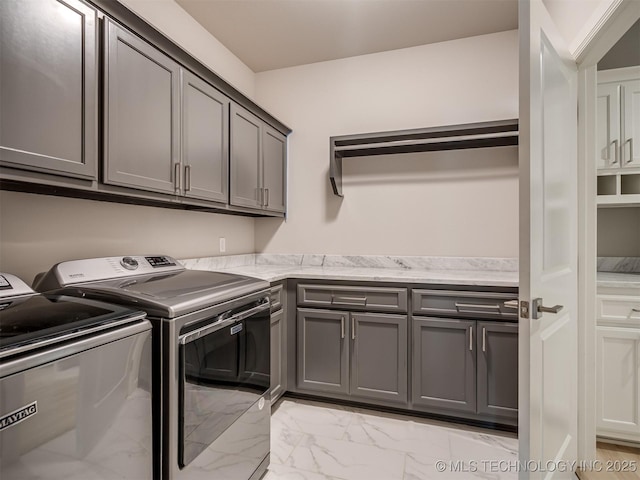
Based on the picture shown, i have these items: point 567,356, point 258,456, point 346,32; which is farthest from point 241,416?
point 346,32

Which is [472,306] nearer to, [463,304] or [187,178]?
[463,304]

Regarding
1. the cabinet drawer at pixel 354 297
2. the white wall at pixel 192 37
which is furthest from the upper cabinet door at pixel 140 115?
the cabinet drawer at pixel 354 297

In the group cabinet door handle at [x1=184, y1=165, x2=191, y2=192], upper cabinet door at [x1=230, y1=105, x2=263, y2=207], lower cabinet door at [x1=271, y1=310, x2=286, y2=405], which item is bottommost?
lower cabinet door at [x1=271, y1=310, x2=286, y2=405]

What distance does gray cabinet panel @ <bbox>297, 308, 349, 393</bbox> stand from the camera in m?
2.32

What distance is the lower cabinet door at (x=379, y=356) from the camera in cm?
220

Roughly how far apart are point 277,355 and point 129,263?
44.3 inches

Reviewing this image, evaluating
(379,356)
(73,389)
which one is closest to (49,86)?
(73,389)

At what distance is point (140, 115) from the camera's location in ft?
5.05

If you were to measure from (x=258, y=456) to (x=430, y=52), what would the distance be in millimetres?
3068

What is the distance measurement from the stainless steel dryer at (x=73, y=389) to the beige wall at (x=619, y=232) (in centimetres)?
295

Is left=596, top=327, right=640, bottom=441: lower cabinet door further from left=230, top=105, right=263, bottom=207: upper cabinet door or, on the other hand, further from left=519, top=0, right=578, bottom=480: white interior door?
left=230, top=105, right=263, bottom=207: upper cabinet door

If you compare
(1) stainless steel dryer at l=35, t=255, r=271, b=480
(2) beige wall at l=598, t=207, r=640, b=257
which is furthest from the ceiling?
(1) stainless steel dryer at l=35, t=255, r=271, b=480

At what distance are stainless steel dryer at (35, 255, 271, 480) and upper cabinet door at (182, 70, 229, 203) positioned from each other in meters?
0.52

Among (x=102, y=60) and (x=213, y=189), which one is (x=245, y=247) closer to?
(x=213, y=189)
